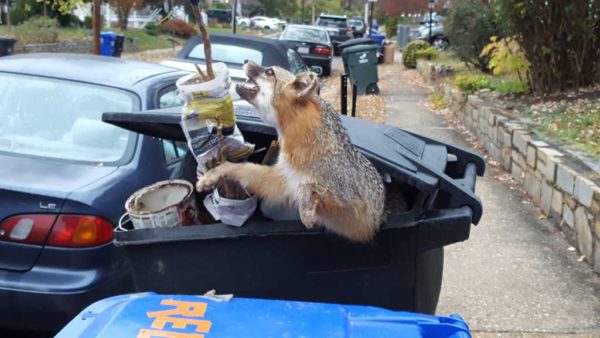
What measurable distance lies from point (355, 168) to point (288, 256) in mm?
418

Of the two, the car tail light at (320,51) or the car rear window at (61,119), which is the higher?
the car tail light at (320,51)

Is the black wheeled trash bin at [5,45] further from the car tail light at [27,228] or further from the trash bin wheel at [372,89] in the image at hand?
the car tail light at [27,228]

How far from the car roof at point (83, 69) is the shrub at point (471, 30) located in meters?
11.9

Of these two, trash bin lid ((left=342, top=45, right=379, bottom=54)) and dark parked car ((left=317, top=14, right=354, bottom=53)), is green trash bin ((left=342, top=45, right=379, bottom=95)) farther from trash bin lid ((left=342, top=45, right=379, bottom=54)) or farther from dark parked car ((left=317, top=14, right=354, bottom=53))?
dark parked car ((left=317, top=14, right=354, bottom=53))

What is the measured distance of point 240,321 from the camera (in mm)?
2012

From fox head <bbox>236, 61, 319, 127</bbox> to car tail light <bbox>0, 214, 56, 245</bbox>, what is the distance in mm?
1541

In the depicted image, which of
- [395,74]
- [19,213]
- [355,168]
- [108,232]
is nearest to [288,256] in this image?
[355,168]

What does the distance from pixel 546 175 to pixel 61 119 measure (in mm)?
4533

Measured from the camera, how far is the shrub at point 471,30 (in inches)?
621

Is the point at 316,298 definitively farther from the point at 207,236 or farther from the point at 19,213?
the point at 19,213

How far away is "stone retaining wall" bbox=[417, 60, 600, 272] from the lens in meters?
5.48

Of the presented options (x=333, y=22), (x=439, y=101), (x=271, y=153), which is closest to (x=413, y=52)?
(x=439, y=101)

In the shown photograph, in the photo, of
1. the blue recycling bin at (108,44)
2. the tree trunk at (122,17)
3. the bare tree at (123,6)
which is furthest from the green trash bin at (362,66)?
the tree trunk at (122,17)

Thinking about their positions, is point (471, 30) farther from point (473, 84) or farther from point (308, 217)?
point (308, 217)
